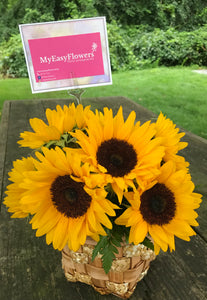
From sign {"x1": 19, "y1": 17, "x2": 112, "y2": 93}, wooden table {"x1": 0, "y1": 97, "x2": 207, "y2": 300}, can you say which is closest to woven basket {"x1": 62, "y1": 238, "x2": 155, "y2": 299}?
wooden table {"x1": 0, "y1": 97, "x2": 207, "y2": 300}

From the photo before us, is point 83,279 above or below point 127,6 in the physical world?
below

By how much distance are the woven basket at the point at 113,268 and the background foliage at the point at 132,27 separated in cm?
678

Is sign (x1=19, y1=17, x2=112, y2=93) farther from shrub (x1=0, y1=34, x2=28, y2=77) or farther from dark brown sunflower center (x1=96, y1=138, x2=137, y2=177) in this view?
shrub (x1=0, y1=34, x2=28, y2=77)

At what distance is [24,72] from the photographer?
6707mm

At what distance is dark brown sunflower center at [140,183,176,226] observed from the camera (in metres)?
0.47

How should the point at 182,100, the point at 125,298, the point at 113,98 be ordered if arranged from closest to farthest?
the point at 125,298 < the point at 113,98 < the point at 182,100

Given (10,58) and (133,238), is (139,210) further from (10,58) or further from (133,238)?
(10,58)

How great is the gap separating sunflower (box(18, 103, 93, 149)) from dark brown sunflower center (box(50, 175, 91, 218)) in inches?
4.5

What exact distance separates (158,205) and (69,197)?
17 cm

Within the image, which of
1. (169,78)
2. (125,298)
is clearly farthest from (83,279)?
(169,78)

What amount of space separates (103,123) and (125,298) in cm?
45

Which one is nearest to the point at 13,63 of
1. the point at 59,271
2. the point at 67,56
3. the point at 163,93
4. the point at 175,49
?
the point at 163,93

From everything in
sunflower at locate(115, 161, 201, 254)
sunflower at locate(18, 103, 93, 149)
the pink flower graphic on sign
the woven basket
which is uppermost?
the pink flower graphic on sign

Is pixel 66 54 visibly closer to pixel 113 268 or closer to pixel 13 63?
pixel 113 268
